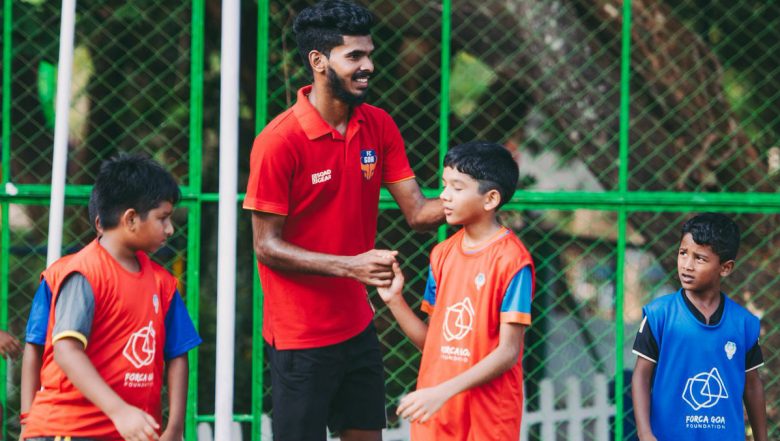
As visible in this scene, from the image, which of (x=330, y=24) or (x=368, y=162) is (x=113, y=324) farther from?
(x=330, y=24)

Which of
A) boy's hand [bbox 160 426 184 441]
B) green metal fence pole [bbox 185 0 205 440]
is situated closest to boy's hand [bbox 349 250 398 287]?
boy's hand [bbox 160 426 184 441]

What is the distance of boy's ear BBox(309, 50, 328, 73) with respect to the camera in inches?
139

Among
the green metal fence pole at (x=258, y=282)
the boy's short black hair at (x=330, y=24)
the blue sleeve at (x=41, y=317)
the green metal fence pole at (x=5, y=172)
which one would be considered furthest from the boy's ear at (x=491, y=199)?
the green metal fence pole at (x=5, y=172)

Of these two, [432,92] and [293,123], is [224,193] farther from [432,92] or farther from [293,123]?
[432,92]

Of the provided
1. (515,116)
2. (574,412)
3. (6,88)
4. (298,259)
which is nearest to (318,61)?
(298,259)

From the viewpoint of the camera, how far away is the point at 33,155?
→ 5754 millimetres

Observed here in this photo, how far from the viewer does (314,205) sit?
3.51m

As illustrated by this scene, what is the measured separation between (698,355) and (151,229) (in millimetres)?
1778

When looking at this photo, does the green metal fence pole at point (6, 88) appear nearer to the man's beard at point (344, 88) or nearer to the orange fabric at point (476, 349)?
the man's beard at point (344, 88)

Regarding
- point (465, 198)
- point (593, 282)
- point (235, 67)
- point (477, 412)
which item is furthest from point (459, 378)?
point (593, 282)

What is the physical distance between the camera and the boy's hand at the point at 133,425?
2.97 metres

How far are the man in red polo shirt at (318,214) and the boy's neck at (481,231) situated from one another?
274 mm

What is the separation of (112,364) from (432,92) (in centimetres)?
296

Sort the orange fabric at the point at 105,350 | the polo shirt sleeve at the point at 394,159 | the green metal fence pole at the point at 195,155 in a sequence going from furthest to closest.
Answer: the green metal fence pole at the point at 195,155
the polo shirt sleeve at the point at 394,159
the orange fabric at the point at 105,350
